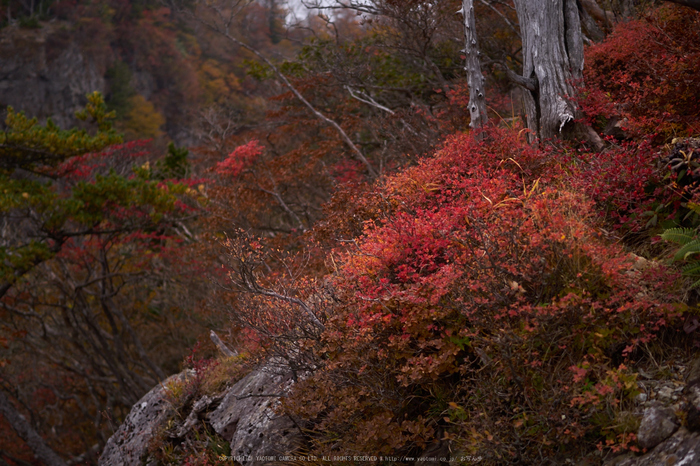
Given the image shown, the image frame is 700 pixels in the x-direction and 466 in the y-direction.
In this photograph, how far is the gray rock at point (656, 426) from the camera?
285 cm

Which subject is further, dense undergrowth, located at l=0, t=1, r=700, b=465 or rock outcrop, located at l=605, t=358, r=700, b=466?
dense undergrowth, located at l=0, t=1, r=700, b=465

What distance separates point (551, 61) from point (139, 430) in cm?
766

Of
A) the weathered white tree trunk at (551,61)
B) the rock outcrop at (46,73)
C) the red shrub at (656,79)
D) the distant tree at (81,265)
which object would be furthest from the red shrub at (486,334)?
the rock outcrop at (46,73)

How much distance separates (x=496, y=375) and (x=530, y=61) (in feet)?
15.6

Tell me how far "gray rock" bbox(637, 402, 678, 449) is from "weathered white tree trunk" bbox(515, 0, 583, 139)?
4.27m

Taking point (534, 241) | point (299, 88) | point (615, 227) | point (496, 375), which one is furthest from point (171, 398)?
point (299, 88)

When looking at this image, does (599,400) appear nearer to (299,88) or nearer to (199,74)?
(299,88)

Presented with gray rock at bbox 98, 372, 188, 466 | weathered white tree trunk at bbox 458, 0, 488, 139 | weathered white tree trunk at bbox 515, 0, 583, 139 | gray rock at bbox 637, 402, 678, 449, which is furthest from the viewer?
weathered white tree trunk at bbox 458, 0, 488, 139

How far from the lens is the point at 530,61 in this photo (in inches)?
262

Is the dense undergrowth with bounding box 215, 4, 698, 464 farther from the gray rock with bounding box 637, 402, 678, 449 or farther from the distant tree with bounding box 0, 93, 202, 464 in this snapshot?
the distant tree with bounding box 0, 93, 202, 464

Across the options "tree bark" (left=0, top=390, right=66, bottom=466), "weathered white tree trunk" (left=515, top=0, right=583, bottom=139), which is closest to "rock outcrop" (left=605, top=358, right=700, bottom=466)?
"weathered white tree trunk" (left=515, top=0, right=583, bottom=139)

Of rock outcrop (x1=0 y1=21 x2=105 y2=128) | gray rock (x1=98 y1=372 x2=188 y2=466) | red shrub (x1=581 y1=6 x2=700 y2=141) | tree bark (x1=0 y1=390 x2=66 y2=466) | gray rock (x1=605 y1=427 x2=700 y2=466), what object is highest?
rock outcrop (x1=0 y1=21 x2=105 y2=128)

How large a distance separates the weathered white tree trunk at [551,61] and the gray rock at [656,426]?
4.27m

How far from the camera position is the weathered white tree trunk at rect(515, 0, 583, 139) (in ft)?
21.2
